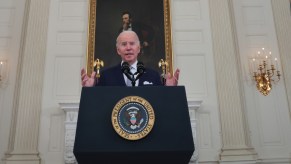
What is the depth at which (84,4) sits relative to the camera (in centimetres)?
Answer: 652

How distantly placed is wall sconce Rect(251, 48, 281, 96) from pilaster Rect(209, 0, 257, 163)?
323 millimetres

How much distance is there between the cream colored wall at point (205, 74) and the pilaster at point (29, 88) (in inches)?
4.2

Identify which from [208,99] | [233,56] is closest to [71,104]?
[208,99]

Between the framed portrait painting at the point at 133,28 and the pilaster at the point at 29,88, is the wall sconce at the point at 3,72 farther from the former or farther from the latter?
the framed portrait painting at the point at 133,28

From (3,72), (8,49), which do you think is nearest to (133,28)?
(8,49)

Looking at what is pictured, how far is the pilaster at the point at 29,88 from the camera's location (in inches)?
217

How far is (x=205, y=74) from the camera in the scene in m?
6.10

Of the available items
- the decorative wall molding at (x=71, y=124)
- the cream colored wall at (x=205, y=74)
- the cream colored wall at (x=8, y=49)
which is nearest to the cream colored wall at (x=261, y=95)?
the cream colored wall at (x=205, y=74)

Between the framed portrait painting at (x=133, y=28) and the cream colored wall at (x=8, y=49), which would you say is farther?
the framed portrait painting at (x=133, y=28)

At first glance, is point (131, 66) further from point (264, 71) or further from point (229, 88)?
point (264, 71)

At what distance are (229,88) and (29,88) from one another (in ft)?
12.3

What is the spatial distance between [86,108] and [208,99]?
4.44m

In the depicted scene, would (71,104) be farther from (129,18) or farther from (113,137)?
(113,137)

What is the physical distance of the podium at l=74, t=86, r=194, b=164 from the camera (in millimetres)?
1687
